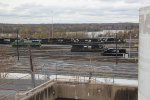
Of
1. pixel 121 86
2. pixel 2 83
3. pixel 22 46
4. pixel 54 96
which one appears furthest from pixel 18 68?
pixel 22 46

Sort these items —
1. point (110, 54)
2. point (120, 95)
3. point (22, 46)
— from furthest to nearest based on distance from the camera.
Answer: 1. point (22, 46)
2. point (110, 54)
3. point (120, 95)

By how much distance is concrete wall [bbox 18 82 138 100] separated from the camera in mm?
18812

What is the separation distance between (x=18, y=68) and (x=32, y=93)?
16947 millimetres

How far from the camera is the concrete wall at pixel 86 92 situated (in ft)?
61.7

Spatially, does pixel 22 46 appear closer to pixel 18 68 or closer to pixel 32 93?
pixel 18 68

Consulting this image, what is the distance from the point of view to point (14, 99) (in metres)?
16.3

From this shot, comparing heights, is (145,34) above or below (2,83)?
above

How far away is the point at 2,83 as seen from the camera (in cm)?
2352

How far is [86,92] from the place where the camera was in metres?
20.0

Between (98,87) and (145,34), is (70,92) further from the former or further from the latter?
(145,34)

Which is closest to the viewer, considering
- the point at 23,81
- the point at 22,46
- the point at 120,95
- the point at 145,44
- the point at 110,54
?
the point at 145,44

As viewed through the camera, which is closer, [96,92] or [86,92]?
[96,92]

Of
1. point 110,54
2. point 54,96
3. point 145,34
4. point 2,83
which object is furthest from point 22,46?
point 145,34

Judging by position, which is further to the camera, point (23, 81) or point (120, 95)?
point (23, 81)
